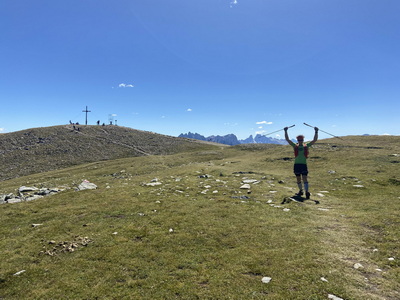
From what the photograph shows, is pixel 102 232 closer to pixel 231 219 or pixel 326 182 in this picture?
pixel 231 219

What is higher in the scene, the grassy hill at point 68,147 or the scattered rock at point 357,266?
the grassy hill at point 68,147

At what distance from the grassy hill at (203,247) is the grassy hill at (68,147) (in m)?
73.4

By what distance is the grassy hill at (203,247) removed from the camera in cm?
695

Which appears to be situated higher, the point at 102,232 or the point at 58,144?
the point at 58,144

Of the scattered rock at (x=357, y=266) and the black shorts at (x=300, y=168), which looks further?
the black shorts at (x=300, y=168)

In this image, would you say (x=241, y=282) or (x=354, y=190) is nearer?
(x=241, y=282)

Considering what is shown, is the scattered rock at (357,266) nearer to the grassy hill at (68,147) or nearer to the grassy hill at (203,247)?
the grassy hill at (203,247)

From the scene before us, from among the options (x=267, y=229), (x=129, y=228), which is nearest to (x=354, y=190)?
(x=267, y=229)

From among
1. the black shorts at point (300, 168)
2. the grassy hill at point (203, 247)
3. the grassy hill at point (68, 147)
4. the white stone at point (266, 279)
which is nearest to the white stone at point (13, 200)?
the grassy hill at point (203, 247)

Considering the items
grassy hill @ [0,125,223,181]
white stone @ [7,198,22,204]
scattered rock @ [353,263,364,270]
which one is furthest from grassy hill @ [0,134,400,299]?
grassy hill @ [0,125,223,181]

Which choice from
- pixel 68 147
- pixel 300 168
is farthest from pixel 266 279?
pixel 68 147

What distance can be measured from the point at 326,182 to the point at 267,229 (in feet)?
50.9

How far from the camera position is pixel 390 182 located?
20781 mm

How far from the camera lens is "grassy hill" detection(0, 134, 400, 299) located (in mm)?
6945
